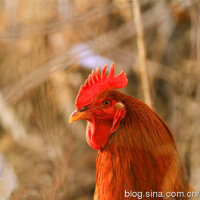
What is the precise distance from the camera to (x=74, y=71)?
5.41 feet

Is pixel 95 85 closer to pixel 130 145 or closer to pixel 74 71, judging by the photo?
pixel 130 145

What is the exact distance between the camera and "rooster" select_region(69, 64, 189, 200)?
30.5 inches

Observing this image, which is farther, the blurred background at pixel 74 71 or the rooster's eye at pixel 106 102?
the blurred background at pixel 74 71

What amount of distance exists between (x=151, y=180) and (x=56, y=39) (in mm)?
1179

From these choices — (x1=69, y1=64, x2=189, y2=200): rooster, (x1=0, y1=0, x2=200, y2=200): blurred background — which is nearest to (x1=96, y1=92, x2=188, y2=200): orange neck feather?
(x1=69, y1=64, x2=189, y2=200): rooster

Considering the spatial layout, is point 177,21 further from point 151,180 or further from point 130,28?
point 151,180

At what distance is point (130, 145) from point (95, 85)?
227mm

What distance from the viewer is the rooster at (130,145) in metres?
0.78

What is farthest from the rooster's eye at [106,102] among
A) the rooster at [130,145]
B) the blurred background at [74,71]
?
the blurred background at [74,71]

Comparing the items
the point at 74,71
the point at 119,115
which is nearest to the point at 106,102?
the point at 119,115

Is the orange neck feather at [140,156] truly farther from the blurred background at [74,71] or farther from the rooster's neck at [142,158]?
the blurred background at [74,71]

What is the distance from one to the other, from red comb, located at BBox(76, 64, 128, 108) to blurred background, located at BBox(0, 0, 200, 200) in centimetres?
52

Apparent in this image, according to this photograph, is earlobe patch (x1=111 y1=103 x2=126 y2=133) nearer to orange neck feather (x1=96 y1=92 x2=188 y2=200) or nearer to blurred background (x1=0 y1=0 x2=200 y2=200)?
orange neck feather (x1=96 y1=92 x2=188 y2=200)

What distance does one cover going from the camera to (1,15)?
4.99 ft
